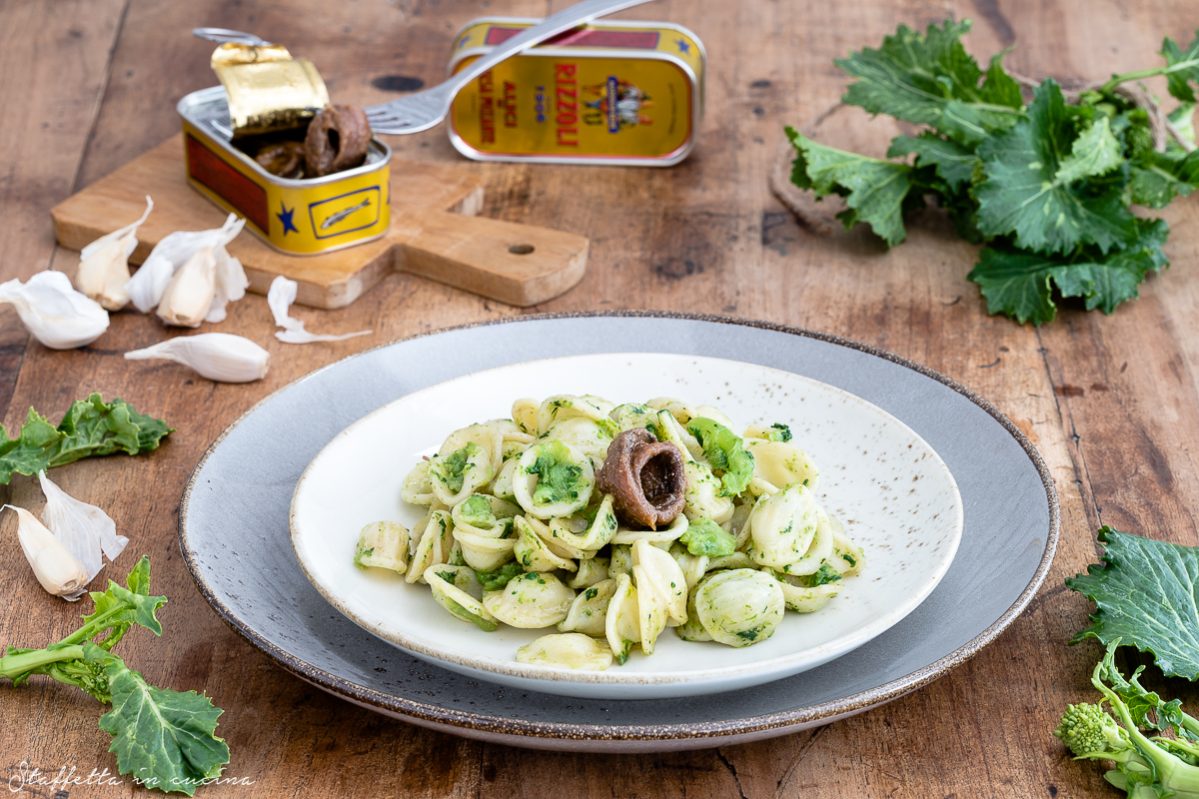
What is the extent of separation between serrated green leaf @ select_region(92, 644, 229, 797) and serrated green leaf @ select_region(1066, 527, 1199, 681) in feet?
2.64

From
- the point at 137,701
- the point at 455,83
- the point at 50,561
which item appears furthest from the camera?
the point at 455,83

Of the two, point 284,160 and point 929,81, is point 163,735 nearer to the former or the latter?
point 284,160

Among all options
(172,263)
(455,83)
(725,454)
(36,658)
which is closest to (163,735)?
(36,658)

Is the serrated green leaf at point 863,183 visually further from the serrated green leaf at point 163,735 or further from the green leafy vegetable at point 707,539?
the serrated green leaf at point 163,735

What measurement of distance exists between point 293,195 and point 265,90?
199 millimetres

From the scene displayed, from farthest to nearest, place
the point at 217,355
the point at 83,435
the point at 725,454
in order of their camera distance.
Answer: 1. the point at 217,355
2. the point at 83,435
3. the point at 725,454

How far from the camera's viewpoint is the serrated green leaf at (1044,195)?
204 centimetres

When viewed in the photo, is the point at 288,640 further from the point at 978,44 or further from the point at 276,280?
the point at 978,44

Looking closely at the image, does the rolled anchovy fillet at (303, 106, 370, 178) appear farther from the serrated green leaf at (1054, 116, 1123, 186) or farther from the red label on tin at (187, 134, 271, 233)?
the serrated green leaf at (1054, 116, 1123, 186)

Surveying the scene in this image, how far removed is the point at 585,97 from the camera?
2.44 metres

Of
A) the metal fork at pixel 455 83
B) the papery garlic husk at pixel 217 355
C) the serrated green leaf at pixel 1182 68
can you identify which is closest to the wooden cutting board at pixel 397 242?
the metal fork at pixel 455 83

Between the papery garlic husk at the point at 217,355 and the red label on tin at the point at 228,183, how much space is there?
315 mm

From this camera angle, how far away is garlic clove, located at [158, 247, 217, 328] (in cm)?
197

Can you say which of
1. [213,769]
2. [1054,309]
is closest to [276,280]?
[213,769]
